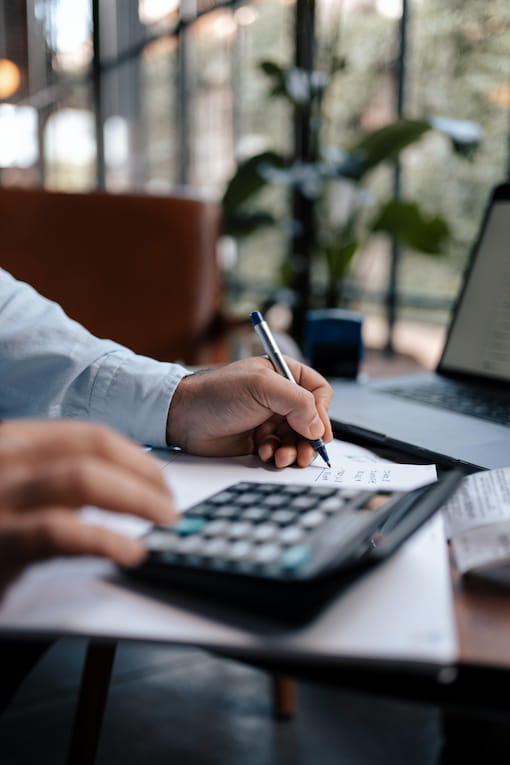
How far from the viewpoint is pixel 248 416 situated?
0.68m

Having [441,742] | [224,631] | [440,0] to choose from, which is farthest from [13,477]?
[440,0]

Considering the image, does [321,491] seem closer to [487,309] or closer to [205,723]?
[487,309]

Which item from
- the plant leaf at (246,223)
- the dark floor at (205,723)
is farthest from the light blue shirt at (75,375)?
the plant leaf at (246,223)

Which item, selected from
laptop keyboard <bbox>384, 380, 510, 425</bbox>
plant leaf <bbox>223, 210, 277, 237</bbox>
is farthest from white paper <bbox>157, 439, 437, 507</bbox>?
plant leaf <bbox>223, 210, 277, 237</bbox>

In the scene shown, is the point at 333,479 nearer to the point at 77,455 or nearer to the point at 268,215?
the point at 77,455

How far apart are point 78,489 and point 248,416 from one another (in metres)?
0.32

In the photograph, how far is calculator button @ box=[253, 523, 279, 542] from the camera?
41 cm

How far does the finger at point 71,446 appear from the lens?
0.39 metres

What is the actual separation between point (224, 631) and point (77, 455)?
0.41 ft

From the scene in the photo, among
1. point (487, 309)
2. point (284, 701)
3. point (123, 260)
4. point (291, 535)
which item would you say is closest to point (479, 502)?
point (291, 535)

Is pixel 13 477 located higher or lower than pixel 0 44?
lower

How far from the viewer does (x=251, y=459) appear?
0.68 metres

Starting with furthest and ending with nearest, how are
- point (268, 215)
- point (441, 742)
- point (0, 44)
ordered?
point (0, 44), point (268, 215), point (441, 742)

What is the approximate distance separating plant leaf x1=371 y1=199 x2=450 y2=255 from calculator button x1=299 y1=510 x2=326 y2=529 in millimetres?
1833
